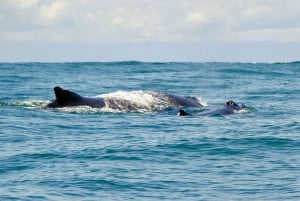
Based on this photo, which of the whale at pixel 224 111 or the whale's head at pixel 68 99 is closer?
the whale at pixel 224 111

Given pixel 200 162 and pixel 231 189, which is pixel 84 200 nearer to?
pixel 231 189

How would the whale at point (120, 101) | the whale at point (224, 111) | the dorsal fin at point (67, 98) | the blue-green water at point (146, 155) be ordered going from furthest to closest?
the whale at point (120, 101) < the dorsal fin at point (67, 98) < the whale at point (224, 111) < the blue-green water at point (146, 155)

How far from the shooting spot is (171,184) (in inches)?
492

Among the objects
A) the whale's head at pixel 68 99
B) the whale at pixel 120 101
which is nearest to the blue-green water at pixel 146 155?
the whale's head at pixel 68 99

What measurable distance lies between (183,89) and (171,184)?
27393 mm

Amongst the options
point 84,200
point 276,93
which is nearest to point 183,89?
point 276,93

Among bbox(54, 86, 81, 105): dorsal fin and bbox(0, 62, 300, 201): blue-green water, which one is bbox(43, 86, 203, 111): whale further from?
bbox(0, 62, 300, 201): blue-green water

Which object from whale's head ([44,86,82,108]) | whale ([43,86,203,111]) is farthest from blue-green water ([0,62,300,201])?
whale ([43,86,203,111])

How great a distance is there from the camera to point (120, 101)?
25156 millimetres

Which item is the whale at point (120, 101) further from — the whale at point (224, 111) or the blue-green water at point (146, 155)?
the whale at point (224, 111)

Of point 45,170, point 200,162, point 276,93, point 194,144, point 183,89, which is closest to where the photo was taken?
point 45,170

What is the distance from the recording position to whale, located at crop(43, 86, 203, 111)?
2422cm

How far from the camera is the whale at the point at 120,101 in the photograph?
953 inches

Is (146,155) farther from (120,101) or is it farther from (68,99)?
(120,101)
